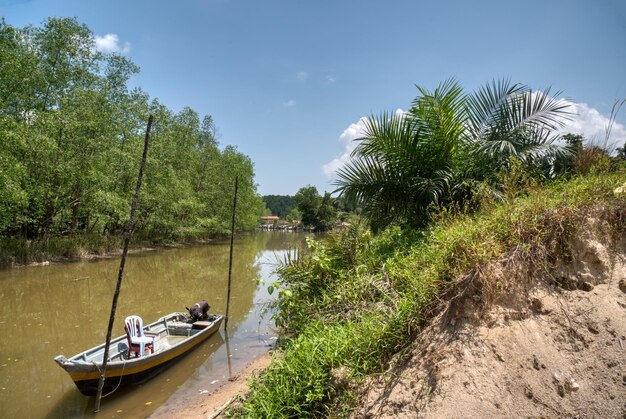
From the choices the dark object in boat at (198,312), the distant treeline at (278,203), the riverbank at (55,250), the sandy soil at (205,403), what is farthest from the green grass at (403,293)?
the distant treeline at (278,203)

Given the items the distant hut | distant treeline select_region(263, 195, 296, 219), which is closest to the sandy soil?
the distant hut

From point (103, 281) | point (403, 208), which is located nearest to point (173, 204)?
point (103, 281)

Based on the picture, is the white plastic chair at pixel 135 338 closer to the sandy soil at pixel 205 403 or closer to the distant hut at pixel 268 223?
the sandy soil at pixel 205 403

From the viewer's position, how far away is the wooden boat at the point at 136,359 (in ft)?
20.6

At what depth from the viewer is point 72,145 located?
69.4 feet

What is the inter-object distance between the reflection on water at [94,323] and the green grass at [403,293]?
197 cm

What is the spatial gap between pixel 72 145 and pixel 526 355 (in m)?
24.4

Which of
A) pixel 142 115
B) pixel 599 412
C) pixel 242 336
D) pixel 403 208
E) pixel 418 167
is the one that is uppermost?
pixel 142 115

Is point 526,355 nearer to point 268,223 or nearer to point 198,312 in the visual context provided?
point 198,312

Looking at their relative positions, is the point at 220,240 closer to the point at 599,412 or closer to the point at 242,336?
the point at 242,336

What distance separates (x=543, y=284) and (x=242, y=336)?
9.01m

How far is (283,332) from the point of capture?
574 cm

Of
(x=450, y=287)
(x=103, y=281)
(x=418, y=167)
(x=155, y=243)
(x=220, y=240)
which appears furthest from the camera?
(x=220, y=240)

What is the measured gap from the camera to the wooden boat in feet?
20.6
